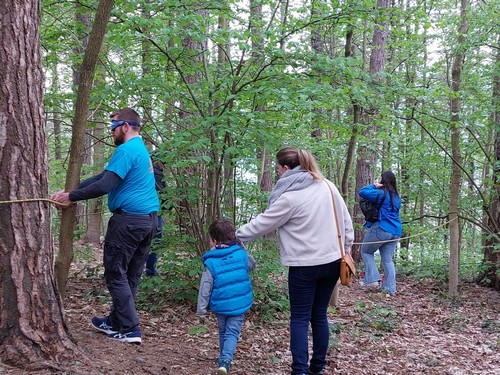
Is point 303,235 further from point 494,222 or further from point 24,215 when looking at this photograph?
point 494,222

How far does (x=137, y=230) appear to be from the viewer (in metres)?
4.04

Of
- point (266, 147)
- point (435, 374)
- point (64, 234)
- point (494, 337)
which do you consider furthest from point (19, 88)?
point (494, 337)

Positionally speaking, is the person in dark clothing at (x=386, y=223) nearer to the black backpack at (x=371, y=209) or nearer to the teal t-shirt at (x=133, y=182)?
the black backpack at (x=371, y=209)

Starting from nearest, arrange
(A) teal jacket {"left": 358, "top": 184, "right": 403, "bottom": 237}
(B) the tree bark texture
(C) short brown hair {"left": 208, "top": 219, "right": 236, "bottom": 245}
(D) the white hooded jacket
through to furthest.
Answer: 1. (D) the white hooded jacket
2. (C) short brown hair {"left": 208, "top": 219, "right": 236, "bottom": 245}
3. (A) teal jacket {"left": 358, "top": 184, "right": 403, "bottom": 237}
4. (B) the tree bark texture

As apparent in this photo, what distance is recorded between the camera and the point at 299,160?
12.7 feet

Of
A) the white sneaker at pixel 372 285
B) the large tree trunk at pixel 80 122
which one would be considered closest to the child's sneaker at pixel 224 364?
the large tree trunk at pixel 80 122

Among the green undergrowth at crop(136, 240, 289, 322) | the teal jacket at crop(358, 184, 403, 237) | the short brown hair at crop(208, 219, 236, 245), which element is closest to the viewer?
the short brown hair at crop(208, 219, 236, 245)

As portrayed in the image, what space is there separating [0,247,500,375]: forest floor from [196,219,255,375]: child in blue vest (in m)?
0.38

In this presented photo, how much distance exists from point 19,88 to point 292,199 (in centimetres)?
210

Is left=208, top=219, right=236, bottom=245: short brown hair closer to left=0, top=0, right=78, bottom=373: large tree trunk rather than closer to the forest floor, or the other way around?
the forest floor

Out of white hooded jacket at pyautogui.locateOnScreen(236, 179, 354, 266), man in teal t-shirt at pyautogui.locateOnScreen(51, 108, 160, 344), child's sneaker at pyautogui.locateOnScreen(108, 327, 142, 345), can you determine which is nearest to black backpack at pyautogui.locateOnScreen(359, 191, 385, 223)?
white hooded jacket at pyautogui.locateOnScreen(236, 179, 354, 266)

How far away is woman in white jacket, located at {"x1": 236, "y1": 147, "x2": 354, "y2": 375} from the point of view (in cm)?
370

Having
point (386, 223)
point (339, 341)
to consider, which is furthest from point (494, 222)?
point (339, 341)

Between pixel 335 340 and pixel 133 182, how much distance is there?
9.13 feet
